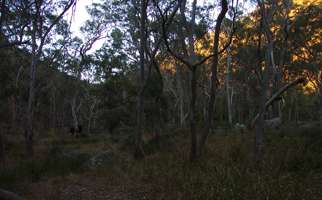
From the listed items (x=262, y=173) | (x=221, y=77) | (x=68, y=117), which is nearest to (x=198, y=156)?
(x=262, y=173)

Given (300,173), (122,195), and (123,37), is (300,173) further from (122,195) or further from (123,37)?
(123,37)

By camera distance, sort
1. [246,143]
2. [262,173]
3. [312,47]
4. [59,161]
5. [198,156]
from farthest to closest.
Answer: [312,47] < [246,143] < [59,161] < [198,156] < [262,173]

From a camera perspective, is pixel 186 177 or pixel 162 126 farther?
pixel 162 126

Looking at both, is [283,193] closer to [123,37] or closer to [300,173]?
[300,173]

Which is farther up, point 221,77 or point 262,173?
point 221,77

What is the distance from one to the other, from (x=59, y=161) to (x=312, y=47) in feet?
60.8

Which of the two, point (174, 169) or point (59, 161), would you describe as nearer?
point (174, 169)

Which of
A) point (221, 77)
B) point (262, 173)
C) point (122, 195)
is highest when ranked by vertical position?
point (221, 77)

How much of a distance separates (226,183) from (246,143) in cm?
605

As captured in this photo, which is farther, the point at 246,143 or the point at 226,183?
the point at 246,143

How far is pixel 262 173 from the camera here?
257 inches

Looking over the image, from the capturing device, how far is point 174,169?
786 centimetres

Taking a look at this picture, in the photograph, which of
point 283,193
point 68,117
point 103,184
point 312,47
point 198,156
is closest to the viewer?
point 283,193

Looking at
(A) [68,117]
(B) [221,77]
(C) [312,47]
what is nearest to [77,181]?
(C) [312,47]
